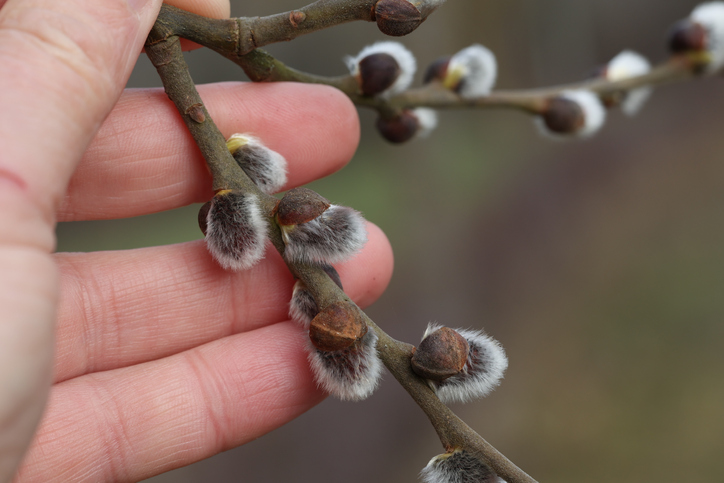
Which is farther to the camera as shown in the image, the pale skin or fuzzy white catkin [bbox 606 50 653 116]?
fuzzy white catkin [bbox 606 50 653 116]

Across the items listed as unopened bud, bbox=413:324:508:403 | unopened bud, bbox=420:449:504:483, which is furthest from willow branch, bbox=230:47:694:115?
unopened bud, bbox=420:449:504:483

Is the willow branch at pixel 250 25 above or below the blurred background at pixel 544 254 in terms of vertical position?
above

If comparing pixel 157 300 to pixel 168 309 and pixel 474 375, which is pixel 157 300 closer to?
pixel 168 309

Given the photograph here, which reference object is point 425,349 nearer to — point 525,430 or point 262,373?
point 262,373

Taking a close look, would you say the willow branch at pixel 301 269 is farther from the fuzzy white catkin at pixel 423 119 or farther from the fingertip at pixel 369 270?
the fuzzy white catkin at pixel 423 119

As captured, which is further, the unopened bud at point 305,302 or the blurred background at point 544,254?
the blurred background at point 544,254

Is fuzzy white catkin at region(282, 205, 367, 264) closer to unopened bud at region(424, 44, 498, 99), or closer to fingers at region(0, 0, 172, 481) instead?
fingers at region(0, 0, 172, 481)

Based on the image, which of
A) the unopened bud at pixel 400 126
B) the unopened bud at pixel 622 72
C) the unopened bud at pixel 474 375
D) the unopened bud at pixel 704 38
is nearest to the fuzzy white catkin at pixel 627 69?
the unopened bud at pixel 622 72
